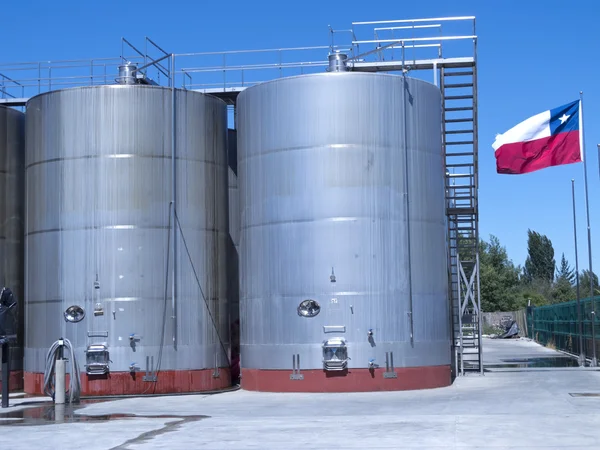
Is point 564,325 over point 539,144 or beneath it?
beneath

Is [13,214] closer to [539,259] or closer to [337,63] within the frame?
[337,63]

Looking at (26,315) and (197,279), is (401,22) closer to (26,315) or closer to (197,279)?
(197,279)

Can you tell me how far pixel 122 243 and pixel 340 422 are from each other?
35.2 ft

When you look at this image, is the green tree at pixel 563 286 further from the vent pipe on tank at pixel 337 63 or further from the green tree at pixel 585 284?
the vent pipe on tank at pixel 337 63

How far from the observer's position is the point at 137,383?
2644 cm

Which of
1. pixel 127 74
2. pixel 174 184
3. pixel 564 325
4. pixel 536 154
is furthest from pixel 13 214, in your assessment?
pixel 564 325

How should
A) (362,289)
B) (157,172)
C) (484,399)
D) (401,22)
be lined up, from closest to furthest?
(484,399), (362,289), (157,172), (401,22)

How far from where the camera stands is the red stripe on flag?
29938 millimetres

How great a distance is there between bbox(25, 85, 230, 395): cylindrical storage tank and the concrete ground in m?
1.68

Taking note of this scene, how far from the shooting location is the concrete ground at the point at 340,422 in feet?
50.7

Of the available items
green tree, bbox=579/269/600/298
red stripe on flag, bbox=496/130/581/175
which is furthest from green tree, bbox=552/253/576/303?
red stripe on flag, bbox=496/130/581/175

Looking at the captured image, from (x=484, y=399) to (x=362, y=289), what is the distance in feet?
15.6

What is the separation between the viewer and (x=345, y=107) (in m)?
26.2

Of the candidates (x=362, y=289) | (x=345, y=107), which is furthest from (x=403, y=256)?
(x=345, y=107)
